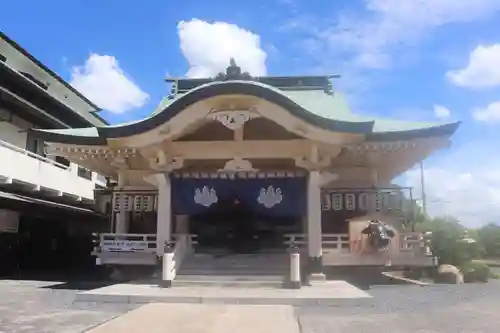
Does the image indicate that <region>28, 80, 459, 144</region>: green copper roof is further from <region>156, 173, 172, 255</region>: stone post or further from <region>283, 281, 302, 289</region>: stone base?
<region>283, 281, 302, 289</region>: stone base

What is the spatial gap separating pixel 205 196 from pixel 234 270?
2919 mm

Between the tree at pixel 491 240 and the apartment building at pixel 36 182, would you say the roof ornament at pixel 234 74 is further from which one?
the tree at pixel 491 240

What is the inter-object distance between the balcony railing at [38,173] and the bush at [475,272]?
55.9 feet

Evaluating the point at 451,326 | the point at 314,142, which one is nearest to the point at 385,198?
the point at 314,142

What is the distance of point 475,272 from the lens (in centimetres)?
1892

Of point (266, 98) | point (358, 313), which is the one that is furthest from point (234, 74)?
point (358, 313)

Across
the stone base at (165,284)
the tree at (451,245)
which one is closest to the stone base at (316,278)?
the stone base at (165,284)

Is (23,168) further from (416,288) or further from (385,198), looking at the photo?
(416,288)

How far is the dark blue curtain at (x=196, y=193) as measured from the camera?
15.2 metres

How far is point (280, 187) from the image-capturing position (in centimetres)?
1505

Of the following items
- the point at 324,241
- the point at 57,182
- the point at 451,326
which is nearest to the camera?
the point at 451,326

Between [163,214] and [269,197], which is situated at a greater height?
[269,197]

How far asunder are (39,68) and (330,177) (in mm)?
15670

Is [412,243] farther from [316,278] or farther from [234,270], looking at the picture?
[234,270]
